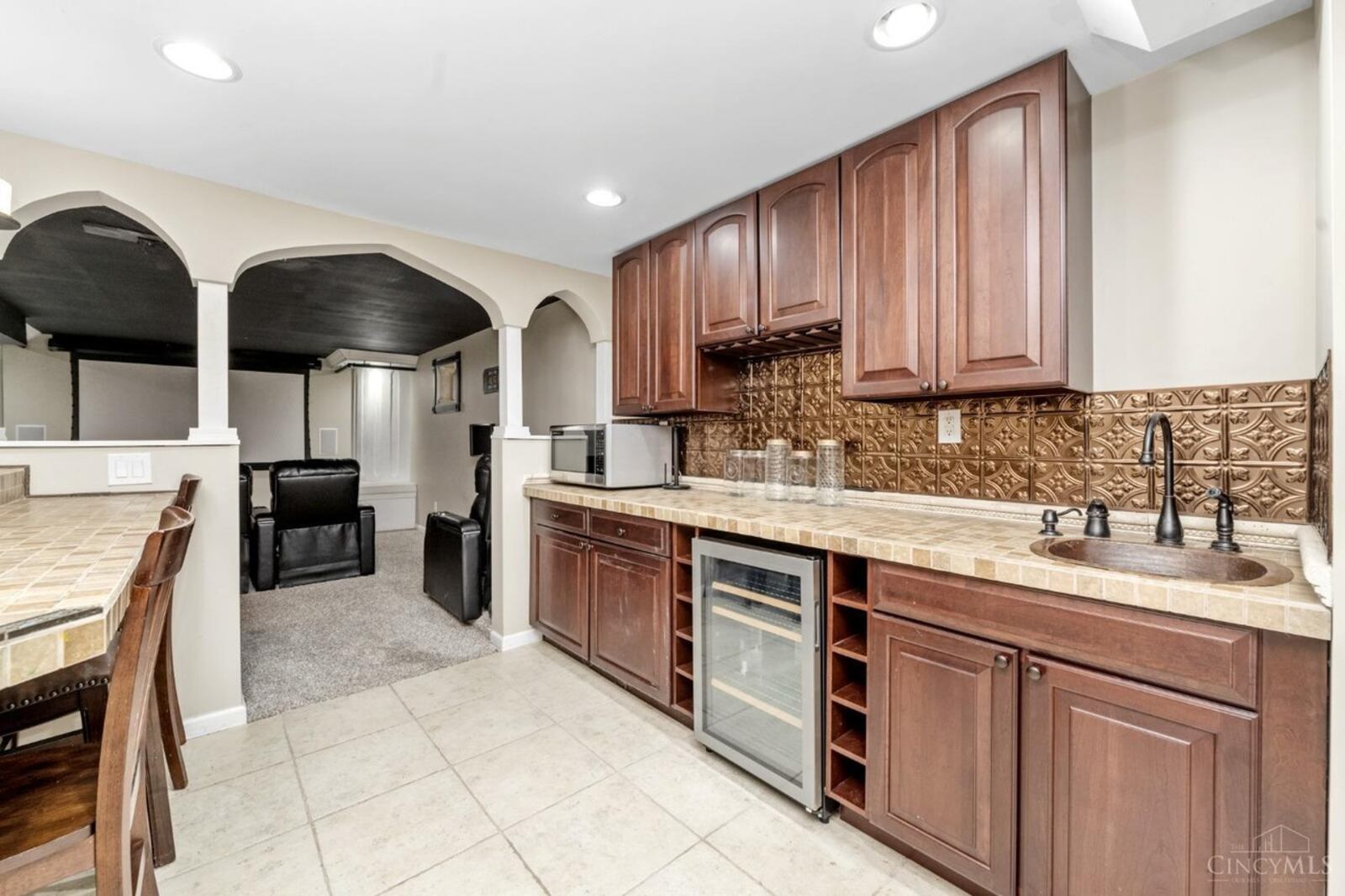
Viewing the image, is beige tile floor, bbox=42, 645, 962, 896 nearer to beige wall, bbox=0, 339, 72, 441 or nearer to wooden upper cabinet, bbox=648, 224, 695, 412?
wooden upper cabinet, bbox=648, 224, 695, 412

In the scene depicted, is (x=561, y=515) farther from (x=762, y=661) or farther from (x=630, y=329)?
(x=762, y=661)

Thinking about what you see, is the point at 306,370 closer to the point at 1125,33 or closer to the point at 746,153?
the point at 746,153

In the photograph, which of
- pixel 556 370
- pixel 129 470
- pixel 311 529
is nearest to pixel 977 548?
pixel 129 470

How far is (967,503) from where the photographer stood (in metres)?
2.01

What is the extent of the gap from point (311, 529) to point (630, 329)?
3438 millimetres

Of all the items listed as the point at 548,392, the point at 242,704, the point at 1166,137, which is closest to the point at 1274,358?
the point at 1166,137

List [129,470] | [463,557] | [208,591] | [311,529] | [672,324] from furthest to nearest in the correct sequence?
[311,529] < [463,557] < [672,324] < [208,591] < [129,470]

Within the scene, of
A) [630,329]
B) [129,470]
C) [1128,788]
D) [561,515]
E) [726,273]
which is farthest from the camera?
[630,329]

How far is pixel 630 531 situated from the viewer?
97.7 inches

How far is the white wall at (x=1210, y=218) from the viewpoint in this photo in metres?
1.45

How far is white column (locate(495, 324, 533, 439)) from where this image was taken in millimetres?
3234

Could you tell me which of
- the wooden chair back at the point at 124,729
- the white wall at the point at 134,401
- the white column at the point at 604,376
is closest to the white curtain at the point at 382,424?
the white wall at the point at 134,401

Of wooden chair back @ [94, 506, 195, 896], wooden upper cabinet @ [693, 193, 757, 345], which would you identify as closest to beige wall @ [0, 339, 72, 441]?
wooden upper cabinet @ [693, 193, 757, 345]

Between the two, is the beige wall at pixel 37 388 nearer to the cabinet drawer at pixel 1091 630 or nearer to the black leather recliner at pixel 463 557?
the black leather recliner at pixel 463 557
